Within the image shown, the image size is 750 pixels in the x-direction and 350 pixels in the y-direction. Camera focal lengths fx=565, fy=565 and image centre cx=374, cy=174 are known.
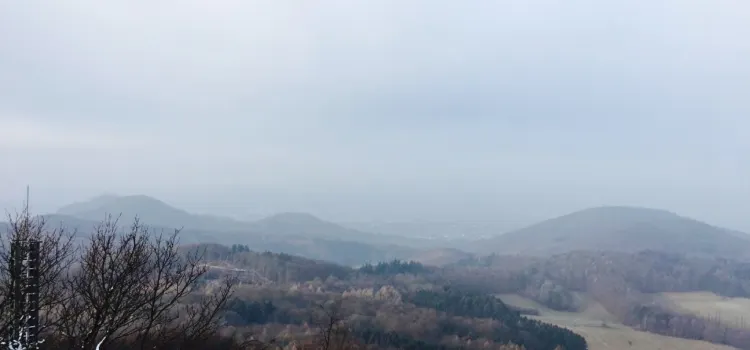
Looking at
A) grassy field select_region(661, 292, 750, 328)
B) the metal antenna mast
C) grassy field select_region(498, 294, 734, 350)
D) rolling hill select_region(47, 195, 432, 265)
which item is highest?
the metal antenna mast

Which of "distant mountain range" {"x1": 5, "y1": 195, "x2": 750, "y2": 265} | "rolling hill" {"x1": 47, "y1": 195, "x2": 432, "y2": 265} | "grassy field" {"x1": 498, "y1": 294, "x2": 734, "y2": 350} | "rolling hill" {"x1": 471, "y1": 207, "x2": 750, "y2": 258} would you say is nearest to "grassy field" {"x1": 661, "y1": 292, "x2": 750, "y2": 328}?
"grassy field" {"x1": 498, "y1": 294, "x2": 734, "y2": 350}

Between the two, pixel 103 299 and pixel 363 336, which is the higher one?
pixel 103 299

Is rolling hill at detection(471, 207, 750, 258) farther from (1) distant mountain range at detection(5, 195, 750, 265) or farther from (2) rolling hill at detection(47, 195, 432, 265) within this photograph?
(2) rolling hill at detection(47, 195, 432, 265)

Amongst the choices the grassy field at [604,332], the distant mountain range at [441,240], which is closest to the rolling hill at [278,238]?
the distant mountain range at [441,240]

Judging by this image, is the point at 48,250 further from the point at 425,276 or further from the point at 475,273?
the point at 475,273

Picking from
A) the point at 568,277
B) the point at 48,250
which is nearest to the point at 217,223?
the point at 568,277

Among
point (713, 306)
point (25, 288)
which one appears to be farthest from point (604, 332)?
point (25, 288)
